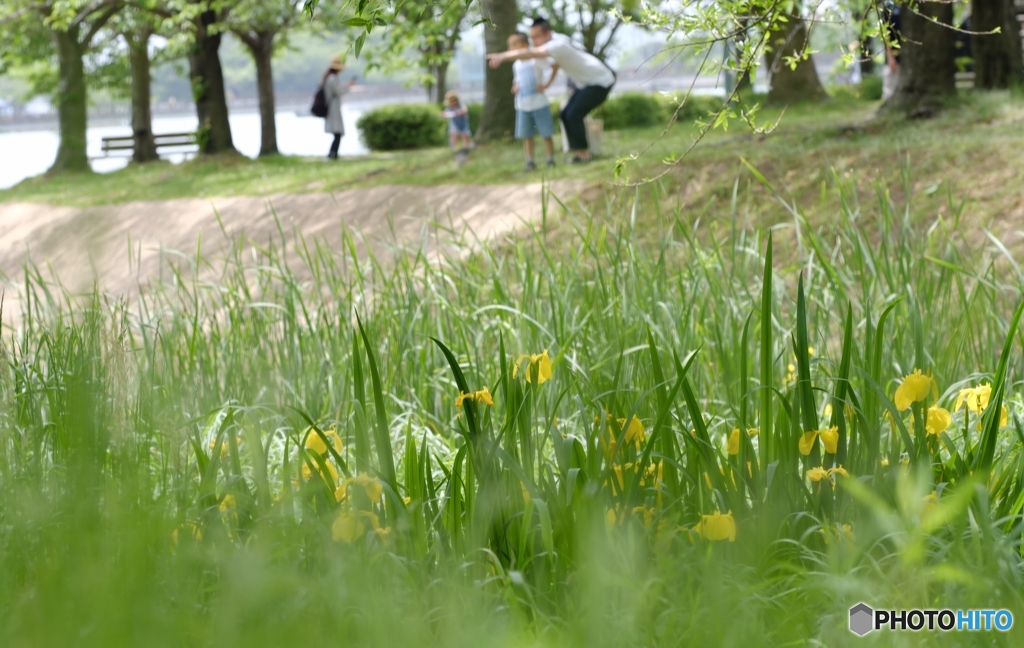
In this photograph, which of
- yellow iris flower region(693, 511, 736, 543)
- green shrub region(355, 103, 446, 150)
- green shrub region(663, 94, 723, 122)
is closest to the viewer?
yellow iris flower region(693, 511, 736, 543)

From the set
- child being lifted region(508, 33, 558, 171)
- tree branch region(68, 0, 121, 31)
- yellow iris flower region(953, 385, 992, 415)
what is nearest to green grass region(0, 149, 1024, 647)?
yellow iris flower region(953, 385, 992, 415)

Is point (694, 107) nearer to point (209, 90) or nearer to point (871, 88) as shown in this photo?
point (871, 88)

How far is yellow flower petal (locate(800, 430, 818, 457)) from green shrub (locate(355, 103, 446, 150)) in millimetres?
20027

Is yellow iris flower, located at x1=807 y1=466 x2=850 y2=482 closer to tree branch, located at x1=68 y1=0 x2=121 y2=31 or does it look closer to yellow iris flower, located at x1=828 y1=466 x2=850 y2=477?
yellow iris flower, located at x1=828 y1=466 x2=850 y2=477

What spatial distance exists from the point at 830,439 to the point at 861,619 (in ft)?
1.69

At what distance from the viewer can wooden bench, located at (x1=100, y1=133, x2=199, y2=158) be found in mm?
21109

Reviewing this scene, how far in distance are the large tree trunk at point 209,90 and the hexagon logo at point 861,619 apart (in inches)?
737

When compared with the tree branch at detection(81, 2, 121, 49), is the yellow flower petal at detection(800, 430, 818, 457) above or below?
below

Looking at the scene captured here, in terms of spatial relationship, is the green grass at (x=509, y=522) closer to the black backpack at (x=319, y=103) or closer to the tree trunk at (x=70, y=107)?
the black backpack at (x=319, y=103)

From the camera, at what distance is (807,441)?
6.32 ft

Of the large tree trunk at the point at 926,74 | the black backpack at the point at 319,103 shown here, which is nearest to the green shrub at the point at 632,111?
the black backpack at the point at 319,103

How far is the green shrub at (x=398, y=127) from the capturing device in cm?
2138

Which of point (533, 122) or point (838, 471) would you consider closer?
point (838, 471)

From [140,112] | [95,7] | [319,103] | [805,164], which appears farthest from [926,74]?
[140,112]
